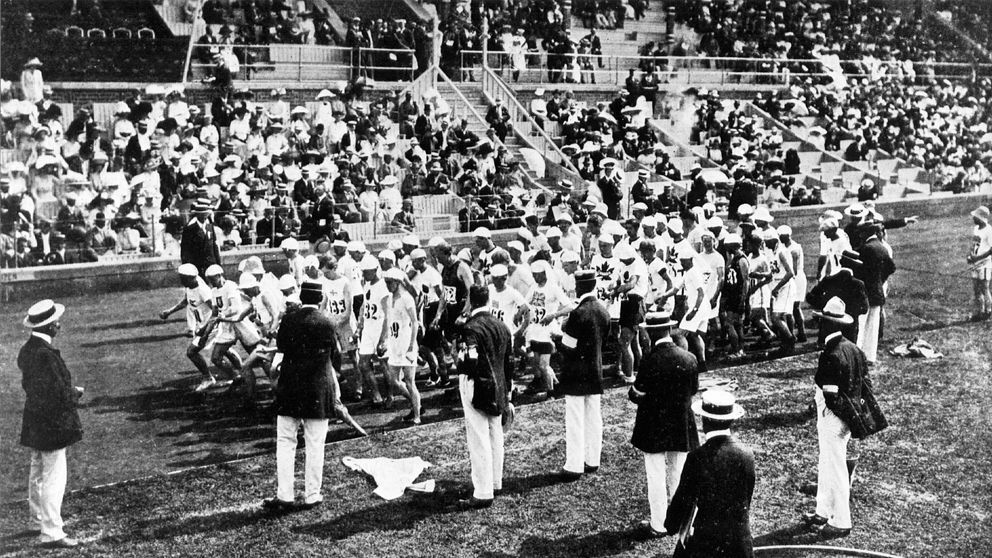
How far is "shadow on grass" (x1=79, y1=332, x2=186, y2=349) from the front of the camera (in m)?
15.8

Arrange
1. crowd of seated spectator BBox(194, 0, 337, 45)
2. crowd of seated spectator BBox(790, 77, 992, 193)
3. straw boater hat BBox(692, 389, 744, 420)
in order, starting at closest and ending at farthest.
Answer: straw boater hat BBox(692, 389, 744, 420) < crowd of seated spectator BBox(194, 0, 337, 45) < crowd of seated spectator BBox(790, 77, 992, 193)

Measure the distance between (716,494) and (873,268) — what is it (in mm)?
8557

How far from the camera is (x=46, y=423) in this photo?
28.7 ft

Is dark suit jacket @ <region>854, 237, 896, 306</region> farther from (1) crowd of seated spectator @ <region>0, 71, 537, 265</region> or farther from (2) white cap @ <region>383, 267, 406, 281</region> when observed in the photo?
(1) crowd of seated spectator @ <region>0, 71, 537, 265</region>

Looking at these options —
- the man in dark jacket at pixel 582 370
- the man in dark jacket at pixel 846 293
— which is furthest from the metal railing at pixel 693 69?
the man in dark jacket at pixel 582 370

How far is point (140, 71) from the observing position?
2258cm

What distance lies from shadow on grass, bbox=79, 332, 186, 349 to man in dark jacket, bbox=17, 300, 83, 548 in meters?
7.13

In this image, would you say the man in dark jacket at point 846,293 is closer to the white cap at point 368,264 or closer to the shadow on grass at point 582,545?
the shadow on grass at point 582,545

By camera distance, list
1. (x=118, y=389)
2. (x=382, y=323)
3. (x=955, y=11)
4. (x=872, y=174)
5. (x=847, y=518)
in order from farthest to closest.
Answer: (x=955, y=11)
(x=872, y=174)
(x=118, y=389)
(x=382, y=323)
(x=847, y=518)

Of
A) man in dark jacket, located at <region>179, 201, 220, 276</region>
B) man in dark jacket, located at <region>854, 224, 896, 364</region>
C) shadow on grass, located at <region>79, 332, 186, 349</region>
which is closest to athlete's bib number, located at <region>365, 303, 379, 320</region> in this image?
man in dark jacket, located at <region>179, 201, 220, 276</region>

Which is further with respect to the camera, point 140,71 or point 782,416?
point 140,71

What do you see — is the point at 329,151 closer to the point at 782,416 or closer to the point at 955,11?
the point at 782,416

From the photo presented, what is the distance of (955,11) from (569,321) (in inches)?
1493

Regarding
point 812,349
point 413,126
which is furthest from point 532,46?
point 812,349
